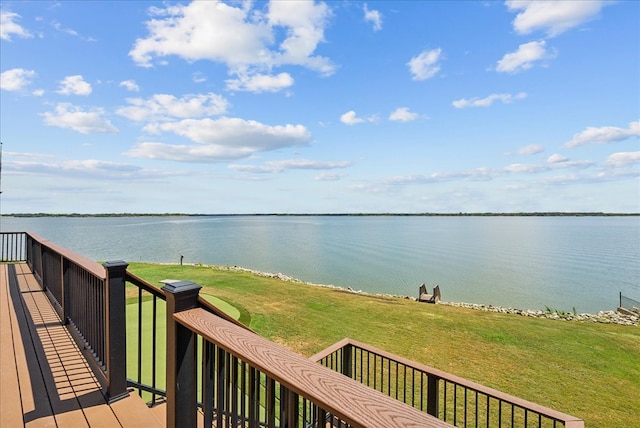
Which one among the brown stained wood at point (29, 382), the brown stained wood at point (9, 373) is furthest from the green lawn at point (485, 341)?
the brown stained wood at point (9, 373)

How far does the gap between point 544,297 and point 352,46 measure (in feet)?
55.4

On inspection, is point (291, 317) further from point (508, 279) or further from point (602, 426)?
point (508, 279)

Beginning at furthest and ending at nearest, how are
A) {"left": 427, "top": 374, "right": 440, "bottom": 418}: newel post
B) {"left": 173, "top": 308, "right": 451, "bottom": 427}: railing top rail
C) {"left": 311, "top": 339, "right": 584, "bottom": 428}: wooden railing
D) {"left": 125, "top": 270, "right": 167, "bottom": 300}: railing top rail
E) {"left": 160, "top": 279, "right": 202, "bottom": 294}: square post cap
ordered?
{"left": 427, "top": 374, "right": 440, "bottom": 418}: newel post < {"left": 311, "top": 339, "right": 584, "bottom": 428}: wooden railing < {"left": 125, "top": 270, "right": 167, "bottom": 300}: railing top rail < {"left": 160, "top": 279, "right": 202, "bottom": 294}: square post cap < {"left": 173, "top": 308, "right": 451, "bottom": 427}: railing top rail

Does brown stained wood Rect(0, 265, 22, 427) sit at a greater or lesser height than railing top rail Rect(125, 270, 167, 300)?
lesser

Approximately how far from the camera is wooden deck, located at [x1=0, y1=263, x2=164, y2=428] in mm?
2500

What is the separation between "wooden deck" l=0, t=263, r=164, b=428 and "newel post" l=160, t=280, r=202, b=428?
3.22 feet

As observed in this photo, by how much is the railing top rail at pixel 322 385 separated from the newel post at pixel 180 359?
0.29 m

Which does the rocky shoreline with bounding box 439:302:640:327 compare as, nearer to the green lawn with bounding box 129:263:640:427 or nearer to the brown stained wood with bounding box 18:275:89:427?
the green lawn with bounding box 129:263:640:427

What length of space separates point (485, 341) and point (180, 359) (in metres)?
8.39

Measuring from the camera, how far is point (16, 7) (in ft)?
20.1

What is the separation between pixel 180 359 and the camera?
66.4 inches

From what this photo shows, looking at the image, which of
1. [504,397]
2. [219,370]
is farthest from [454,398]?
[219,370]

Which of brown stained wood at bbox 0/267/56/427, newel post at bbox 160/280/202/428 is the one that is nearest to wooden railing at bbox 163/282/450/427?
newel post at bbox 160/280/202/428

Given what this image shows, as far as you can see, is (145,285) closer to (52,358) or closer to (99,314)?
(99,314)
